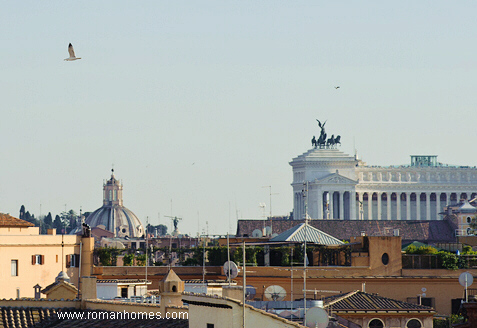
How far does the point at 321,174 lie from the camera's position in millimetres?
198625

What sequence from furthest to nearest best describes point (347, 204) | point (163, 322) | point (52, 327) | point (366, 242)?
1. point (347, 204)
2. point (366, 242)
3. point (52, 327)
4. point (163, 322)

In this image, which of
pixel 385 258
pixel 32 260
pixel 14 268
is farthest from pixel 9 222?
pixel 385 258

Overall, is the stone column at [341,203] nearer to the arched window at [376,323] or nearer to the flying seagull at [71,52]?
the arched window at [376,323]

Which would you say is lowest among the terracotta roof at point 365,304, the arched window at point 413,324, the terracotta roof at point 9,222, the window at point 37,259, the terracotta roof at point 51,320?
the arched window at point 413,324

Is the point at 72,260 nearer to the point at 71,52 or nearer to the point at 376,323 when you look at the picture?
the point at 376,323

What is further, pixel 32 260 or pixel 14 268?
pixel 32 260

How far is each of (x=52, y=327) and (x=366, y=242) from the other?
27.7 metres

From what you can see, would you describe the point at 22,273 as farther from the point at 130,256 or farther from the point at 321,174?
the point at 321,174

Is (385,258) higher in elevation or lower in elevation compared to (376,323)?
higher

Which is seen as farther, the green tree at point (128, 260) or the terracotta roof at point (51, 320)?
the green tree at point (128, 260)

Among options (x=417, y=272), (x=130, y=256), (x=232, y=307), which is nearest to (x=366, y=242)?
(x=417, y=272)

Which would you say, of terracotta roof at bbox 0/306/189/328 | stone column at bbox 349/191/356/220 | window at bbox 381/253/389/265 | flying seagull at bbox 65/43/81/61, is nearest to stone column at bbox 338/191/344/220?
stone column at bbox 349/191/356/220

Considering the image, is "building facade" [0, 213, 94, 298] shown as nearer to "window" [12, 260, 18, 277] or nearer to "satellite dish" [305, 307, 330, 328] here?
"window" [12, 260, 18, 277]

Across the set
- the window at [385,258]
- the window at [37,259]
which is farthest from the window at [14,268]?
the window at [385,258]
